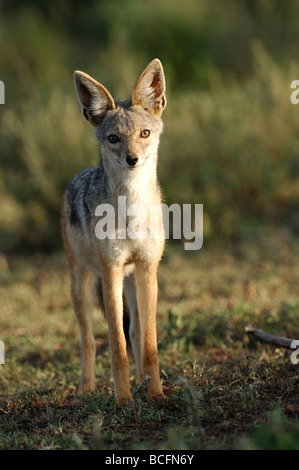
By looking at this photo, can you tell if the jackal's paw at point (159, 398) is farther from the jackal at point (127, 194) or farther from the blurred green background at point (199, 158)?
the blurred green background at point (199, 158)

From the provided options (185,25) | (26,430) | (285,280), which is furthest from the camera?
(185,25)

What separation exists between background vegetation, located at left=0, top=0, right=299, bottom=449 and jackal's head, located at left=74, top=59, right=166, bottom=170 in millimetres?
1524

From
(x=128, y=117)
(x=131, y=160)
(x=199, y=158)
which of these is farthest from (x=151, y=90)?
(x=199, y=158)

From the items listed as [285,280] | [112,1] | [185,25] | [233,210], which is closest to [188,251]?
[233,210]

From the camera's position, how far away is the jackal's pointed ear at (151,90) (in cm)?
417

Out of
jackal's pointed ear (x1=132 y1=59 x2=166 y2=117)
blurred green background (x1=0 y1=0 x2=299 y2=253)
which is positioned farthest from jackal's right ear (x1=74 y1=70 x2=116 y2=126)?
blurred green background (x1=0 y1=0 x2=299 y2=253)

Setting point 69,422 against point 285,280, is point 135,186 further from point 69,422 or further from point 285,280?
point 285,280

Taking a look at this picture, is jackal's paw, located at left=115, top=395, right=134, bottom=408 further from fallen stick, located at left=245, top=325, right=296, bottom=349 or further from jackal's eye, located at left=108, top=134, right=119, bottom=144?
jackal's eye, located at left=108, top=134, right=119, bottom=144

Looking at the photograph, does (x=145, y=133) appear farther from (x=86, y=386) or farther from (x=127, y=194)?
(x=86, y=386)

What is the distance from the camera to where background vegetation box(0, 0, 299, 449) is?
3.54 m

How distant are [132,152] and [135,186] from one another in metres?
0.26

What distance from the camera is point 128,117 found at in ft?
13.5

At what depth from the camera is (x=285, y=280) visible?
270 inches

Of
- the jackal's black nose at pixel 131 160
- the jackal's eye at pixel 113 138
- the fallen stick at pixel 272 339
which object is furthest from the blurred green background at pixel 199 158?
the jackal's black nose at pixel 131 160
